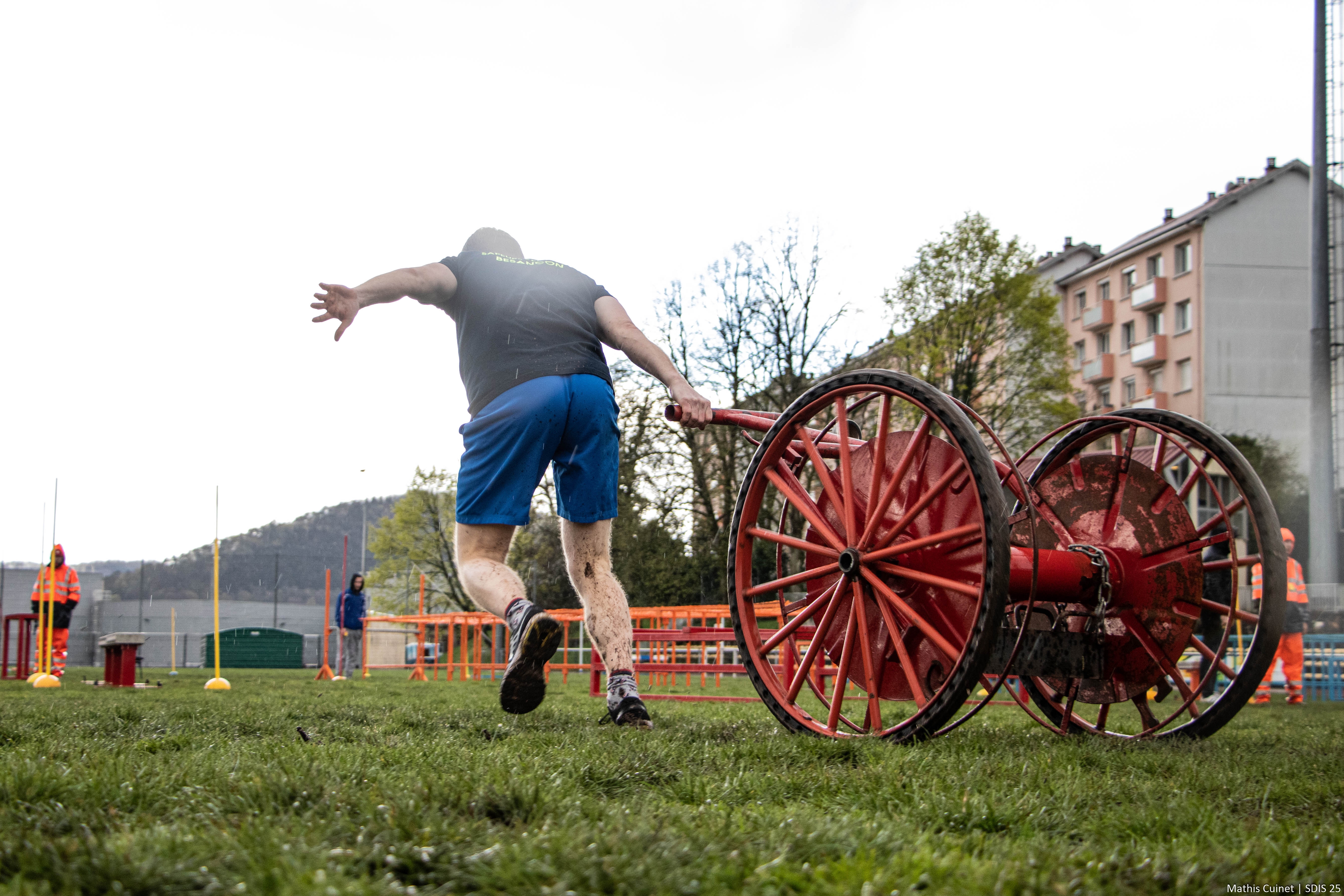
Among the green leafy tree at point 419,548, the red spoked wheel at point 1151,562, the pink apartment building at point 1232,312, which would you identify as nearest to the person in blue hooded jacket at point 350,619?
the red spoked wheel at point 1151,562

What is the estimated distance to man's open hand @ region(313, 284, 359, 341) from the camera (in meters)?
4.04

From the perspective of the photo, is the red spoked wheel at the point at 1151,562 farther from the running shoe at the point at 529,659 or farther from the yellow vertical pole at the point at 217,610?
the yellow vertical pole at the point at 217,610

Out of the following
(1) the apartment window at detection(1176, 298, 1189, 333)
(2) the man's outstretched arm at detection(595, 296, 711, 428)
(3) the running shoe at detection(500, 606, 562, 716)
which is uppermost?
(1) the apartment window at detection(1176, 298, 1189, 333)

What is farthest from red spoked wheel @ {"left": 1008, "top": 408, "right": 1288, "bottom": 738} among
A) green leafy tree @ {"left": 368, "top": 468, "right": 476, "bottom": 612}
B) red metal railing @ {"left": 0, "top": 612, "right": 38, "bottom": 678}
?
green leafy tree @ {"left": 368, "top": 468, "right": 476, "bottom": 612}

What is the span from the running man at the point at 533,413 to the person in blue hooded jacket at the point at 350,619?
1391 centimetres

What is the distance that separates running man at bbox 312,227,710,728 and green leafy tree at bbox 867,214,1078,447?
83.9 ft

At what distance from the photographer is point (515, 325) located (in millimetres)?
4484

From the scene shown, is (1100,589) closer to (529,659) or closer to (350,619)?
(529,659)

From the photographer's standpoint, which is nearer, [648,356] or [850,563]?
[850,563]

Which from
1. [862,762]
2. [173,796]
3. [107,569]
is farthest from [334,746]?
[107,569]

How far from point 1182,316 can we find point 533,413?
149 feet

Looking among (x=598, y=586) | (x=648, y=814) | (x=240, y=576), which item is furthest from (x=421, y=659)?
(x=240, y=576)

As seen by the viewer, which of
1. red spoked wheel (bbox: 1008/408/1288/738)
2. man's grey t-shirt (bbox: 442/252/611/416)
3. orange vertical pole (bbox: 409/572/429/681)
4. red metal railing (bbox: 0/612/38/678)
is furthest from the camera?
orange vertical pole (bbox: 409/572/429/681)

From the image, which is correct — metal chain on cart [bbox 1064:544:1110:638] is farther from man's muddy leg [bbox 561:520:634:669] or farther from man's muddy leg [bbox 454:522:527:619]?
man's muddy leg [bbox 454:522:527:619]
